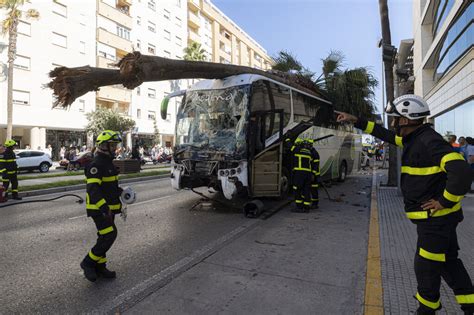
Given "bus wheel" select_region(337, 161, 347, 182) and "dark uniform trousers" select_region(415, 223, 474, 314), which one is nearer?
"dark uniform trousers" select_region(415, 223, 474, 314)

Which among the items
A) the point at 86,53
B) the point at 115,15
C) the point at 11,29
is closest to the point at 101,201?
the point at 11,29

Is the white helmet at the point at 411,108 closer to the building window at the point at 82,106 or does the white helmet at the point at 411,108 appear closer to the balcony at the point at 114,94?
the building window at the point at 82,106

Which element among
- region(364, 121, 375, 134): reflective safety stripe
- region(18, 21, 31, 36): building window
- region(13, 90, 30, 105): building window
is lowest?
region(364, 121, 375, 134): reflective safety stripe

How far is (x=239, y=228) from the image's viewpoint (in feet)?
21.5

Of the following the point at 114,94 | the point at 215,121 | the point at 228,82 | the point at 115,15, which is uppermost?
the point at 115,15

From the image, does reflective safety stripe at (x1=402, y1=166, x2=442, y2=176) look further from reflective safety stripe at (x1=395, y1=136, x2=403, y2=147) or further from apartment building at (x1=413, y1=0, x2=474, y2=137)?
apartment building at (x1=413, y1=0, x2=474, y2=137)

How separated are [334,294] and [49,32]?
3162cm

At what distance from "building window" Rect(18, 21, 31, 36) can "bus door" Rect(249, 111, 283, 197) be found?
25.7m

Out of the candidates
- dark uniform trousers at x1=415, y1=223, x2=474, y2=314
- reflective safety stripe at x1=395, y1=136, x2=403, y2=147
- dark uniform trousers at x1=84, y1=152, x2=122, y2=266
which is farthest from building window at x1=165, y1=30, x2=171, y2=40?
dark uniform trousers at x1=415, y1=223, x2=474, y2=314

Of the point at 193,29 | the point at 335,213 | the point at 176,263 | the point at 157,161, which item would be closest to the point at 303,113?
the point at 335,213

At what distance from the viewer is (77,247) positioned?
5332 millimetres

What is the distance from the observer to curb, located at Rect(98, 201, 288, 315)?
3.35 meters

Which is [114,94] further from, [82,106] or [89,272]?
[89,272]

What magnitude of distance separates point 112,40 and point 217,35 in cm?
2568
